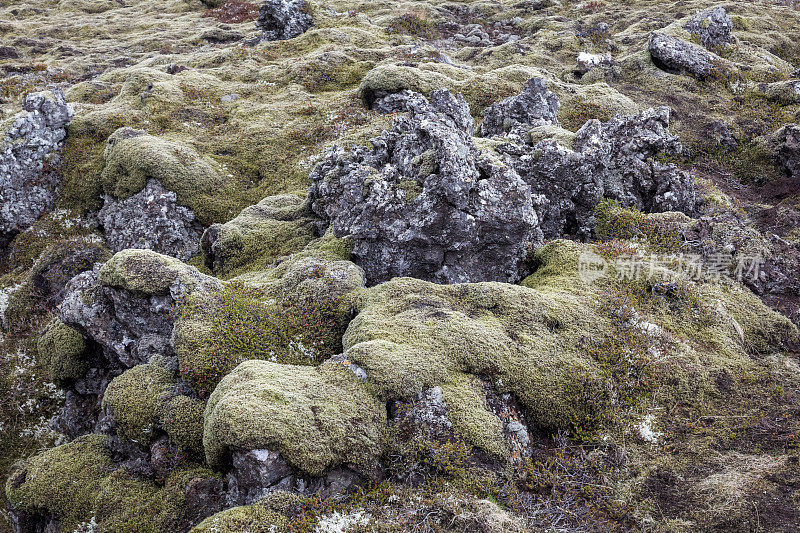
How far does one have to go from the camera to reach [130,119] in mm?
19891

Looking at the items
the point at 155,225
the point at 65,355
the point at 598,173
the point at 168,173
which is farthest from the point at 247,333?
the point at 598,173

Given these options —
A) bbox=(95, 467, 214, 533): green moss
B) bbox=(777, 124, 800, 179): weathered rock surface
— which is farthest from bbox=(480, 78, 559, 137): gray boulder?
bbox=(95, 467, 214, 533): green moss


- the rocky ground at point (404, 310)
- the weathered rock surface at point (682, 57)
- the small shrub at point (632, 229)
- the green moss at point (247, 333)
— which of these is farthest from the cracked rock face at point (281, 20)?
the green moss at point (247, 333)

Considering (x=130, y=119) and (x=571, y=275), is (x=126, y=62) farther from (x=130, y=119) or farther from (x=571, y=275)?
(x=571, y=275)

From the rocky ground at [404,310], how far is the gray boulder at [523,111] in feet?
0.28

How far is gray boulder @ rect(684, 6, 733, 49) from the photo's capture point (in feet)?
82.3

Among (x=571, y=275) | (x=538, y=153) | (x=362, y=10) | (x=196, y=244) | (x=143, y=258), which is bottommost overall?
(x=196, y=244)

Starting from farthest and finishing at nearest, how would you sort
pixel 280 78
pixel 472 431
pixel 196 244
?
pixel 280 78 → pixel 196 244 → pixel 472 431

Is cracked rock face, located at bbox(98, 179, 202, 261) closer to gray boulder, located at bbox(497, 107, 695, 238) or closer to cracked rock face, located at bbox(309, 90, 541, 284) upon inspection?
cracked rock face, located at bbox(309, 90, 541, 284)

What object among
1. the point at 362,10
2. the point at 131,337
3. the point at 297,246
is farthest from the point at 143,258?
the point at 362,10

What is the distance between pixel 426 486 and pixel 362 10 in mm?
36869

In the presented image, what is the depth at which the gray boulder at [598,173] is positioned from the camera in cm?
1311

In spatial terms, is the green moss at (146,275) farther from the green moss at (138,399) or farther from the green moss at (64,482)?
the green moss at (64,482)

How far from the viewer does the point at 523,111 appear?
17156mm
